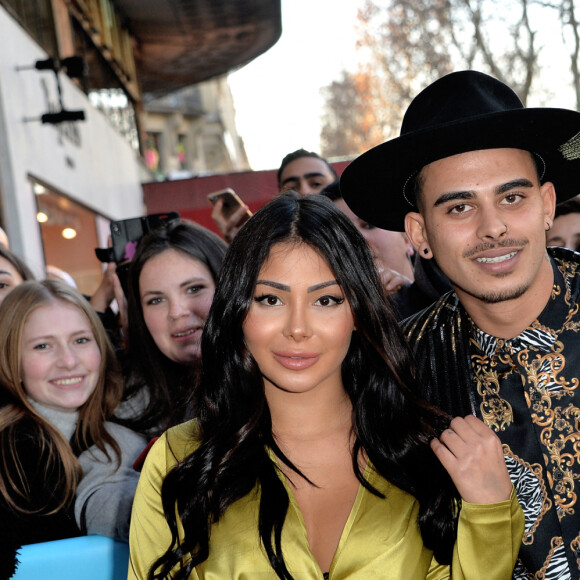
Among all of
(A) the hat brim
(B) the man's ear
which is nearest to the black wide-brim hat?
(A) the hat brim

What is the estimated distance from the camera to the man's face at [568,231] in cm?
447

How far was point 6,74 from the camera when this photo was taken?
8547mm

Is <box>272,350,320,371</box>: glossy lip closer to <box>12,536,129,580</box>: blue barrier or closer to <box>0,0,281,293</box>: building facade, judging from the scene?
<box>12,536,129,580</box>: blue barrier

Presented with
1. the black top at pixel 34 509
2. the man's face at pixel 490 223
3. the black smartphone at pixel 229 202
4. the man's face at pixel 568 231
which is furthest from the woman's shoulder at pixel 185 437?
the man's face at pixel 568 231

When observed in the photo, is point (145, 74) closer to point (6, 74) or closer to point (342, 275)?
point (6, 74)

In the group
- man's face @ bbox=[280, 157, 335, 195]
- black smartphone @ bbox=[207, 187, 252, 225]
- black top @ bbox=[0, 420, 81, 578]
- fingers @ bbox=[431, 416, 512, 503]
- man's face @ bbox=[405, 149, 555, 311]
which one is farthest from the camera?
man's face @ bbox=[280, 157, 335, 195]

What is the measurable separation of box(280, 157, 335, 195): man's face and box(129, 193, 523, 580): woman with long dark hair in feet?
9.48

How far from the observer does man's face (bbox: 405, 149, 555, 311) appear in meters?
2.38

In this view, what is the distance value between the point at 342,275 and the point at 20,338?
5.62 ft

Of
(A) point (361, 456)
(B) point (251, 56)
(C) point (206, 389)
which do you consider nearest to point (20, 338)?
(C) point (206, 389)

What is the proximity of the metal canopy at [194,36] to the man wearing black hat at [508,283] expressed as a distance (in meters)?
18.4

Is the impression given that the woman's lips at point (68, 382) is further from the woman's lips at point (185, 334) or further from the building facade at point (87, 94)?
the building facade at point (87, 94)

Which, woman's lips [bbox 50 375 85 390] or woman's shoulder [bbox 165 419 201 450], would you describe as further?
woman's lips [bbox 50 375 85 390]

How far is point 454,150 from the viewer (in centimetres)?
249
